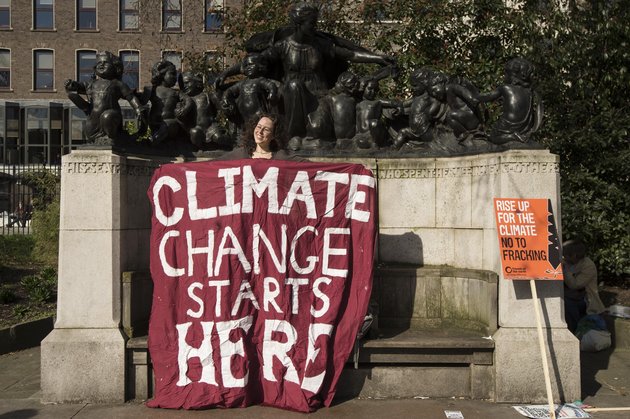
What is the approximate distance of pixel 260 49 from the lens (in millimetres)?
8227

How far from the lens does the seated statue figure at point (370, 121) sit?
7637mm

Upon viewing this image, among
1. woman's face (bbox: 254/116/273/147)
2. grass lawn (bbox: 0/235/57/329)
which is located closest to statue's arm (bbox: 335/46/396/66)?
woman's face (bbox: 254/116/273/147)

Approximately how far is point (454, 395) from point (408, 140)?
2977mm

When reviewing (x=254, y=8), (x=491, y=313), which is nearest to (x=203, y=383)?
(x=491, y=313)

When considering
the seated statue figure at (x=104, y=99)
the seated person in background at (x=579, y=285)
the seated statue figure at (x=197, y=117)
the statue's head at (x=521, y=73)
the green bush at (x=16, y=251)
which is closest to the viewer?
the seated statue figure at (x=104, y=99)

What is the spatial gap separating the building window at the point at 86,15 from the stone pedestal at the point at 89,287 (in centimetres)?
3873

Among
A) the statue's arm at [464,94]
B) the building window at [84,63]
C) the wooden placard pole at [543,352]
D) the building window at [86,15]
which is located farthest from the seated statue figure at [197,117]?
the building window at [84,63]

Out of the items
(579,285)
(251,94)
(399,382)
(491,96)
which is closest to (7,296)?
(251,94)

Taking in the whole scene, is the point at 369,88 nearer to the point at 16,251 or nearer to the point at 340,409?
the point at 340,409

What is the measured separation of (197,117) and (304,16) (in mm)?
1813

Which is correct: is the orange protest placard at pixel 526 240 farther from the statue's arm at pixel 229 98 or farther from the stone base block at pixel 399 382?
the statue's arm at pixel 229 98

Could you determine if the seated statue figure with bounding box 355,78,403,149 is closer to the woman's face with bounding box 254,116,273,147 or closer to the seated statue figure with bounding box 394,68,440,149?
the seated statue figure with bounding box 394,68,440,149

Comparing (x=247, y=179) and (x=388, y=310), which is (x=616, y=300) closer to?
(x=388, y=310)

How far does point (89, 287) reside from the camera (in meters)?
6.32
